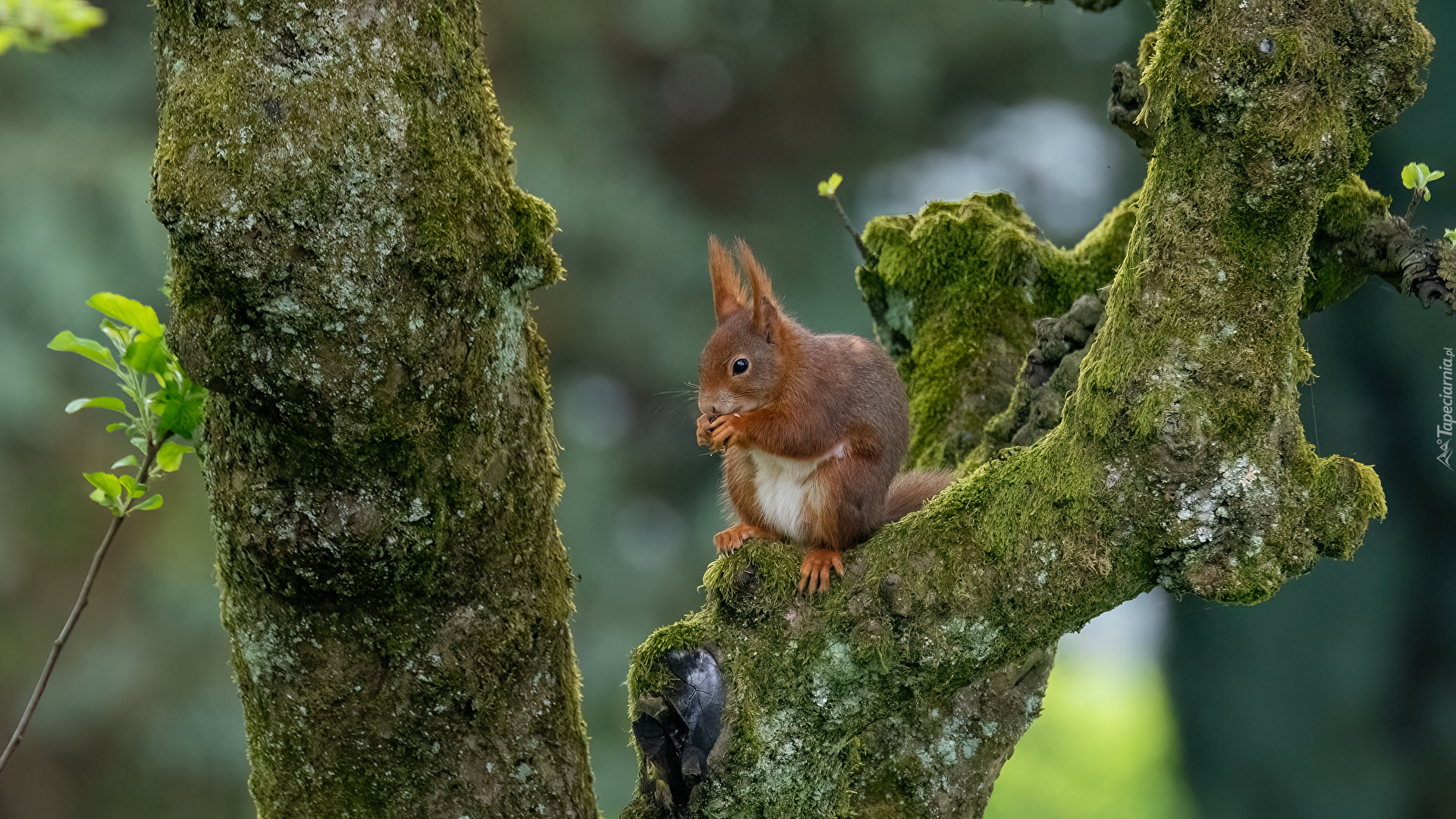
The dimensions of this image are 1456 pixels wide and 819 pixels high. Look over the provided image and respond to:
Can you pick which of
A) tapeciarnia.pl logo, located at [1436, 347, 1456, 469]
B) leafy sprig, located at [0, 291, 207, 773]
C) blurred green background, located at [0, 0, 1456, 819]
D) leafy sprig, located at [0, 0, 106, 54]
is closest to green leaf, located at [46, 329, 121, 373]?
leafy sprig, located at [0, 291, 207, 773]

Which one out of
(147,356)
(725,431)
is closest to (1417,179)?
(725,431)

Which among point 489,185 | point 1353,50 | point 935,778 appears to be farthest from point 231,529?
point 1353,50

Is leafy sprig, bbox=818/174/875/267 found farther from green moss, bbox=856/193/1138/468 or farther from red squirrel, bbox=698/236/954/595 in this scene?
red squirrel, bbox=698/236/954/595

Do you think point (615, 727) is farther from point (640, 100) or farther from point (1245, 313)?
point (1245, 313)

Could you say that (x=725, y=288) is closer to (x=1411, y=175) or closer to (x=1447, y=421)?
(x=1411, y=175)

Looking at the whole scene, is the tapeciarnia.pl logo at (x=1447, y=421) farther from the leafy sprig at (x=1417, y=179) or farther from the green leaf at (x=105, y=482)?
the green leaf at (x=105, y=482)

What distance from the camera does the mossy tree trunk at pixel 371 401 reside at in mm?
1415

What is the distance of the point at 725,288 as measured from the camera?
2373mm

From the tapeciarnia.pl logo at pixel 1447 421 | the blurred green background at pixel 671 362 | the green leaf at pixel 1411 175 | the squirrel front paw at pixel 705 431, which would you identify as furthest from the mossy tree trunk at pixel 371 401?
the blurred green background at pixel 671 362

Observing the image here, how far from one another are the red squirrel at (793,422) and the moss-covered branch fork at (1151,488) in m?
0.28

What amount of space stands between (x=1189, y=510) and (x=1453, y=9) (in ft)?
15.9

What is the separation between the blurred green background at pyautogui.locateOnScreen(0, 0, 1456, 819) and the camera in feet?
18.1

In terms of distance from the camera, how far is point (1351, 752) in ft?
19.3

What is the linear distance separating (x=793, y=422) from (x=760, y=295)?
26 cm
